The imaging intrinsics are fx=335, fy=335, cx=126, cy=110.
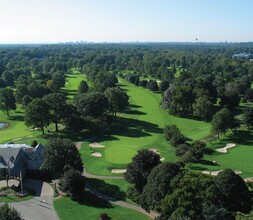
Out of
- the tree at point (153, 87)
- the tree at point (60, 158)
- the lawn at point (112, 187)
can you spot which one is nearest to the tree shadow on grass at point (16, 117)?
the tree at point (60, 158)

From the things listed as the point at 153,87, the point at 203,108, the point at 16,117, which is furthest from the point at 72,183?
the point at 153,87

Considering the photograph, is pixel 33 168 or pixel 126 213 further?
pixel 33 168

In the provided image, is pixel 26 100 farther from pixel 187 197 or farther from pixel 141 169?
pixel 187 197

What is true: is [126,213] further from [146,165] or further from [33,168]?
[33,168]

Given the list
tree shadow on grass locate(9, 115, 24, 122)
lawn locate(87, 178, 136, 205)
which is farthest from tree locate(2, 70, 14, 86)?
lawn locate(87, 178, 136, 205)

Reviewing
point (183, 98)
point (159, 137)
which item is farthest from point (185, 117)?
point (159, 137)

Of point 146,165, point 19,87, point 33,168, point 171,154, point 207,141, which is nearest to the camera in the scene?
point 146,165
